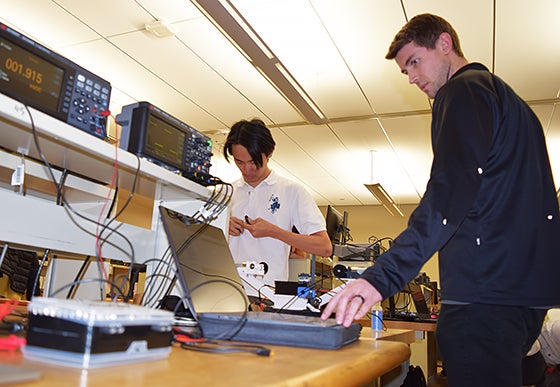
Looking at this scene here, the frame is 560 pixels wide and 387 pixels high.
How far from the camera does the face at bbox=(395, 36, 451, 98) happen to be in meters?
1.34

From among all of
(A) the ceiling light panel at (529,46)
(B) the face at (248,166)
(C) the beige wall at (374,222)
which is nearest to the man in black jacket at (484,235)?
(B) the face at (248,166)

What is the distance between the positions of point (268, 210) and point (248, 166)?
9.1 inches

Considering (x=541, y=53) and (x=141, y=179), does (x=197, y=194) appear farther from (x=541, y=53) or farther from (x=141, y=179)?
(x=541, y=53)

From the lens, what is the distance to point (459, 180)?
932 millimetres

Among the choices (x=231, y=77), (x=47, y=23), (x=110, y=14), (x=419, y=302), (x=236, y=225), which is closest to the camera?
(x=236, y=225)

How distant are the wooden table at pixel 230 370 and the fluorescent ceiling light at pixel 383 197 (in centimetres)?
571

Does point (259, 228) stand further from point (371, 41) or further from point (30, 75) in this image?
point (371, 41)

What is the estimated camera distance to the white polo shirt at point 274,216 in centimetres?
214

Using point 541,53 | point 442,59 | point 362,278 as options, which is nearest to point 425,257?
point 362,278

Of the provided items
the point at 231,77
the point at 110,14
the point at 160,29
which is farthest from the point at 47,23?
the point at 231,77

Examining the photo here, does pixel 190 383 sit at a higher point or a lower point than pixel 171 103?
lower

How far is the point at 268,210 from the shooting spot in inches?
87.7

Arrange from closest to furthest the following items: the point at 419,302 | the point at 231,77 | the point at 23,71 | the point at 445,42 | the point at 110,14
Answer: the point at 23,71, the point at 445,42, the point at 419,302, the point at 110,14, the point at 231,77

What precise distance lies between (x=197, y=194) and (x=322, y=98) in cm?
339
